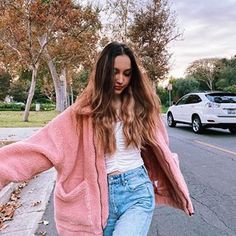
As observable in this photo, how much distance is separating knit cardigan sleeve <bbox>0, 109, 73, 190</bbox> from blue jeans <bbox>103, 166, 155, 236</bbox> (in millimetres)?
360

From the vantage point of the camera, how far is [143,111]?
8.76 feet

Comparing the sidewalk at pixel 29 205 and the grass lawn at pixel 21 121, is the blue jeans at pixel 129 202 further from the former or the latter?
the grass lawn at pixel 21 121

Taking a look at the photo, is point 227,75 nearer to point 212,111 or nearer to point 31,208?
point 212,111

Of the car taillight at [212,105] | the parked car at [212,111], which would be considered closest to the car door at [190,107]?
the parked car at [212,111]

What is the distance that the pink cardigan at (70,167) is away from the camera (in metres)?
2.37

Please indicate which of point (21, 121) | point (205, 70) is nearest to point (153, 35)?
point (21, 121)

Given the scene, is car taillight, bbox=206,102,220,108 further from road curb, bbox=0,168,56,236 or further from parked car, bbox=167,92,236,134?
road curb, bbox=0,168,56,236

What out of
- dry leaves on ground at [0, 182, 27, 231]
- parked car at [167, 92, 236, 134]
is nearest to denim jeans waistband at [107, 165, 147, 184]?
dry leaves on ground at [0, 182, 27, 231]

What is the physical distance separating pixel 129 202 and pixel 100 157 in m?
0.31

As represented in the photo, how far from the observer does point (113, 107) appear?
260 centimetres

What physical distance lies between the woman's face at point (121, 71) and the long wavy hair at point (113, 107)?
2 cm

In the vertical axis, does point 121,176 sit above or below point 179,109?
above

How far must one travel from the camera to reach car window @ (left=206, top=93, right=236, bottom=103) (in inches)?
617


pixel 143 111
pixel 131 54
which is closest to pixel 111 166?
pixel 143 111
